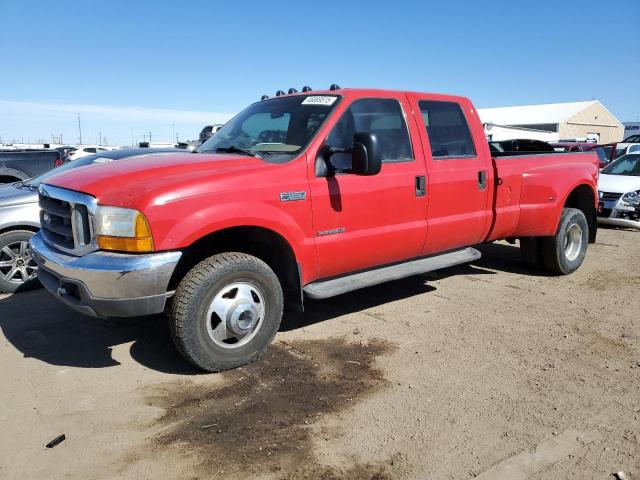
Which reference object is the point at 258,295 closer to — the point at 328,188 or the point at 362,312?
the point at 328,188

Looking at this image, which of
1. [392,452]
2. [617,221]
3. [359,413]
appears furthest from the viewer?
[617,221]

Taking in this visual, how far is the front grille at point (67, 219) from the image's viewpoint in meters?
3.46

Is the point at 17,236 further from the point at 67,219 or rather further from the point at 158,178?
the point at 158,178

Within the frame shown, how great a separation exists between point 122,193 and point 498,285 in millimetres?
4321

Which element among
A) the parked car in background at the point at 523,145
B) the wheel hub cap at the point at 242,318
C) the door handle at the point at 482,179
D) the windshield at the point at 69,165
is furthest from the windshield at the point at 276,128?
the parked car in background at the point at 523,145

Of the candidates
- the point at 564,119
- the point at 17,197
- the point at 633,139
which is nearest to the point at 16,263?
the point at 17,197

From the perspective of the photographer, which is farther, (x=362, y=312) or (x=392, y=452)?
(x=362, y=312)

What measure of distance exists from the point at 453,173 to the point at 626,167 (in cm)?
811

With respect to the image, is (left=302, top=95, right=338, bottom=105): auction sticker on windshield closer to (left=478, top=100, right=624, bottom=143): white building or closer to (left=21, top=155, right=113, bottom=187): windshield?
(left=21, top=155, right=113, bottom=187): windshield

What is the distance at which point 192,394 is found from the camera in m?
3.47

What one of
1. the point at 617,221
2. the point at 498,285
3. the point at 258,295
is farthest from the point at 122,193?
the point at 617,221

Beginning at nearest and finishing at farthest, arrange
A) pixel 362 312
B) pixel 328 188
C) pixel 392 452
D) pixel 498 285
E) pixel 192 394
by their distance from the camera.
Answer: pixel 392 452 < pixel 192 394 < pixel 328 188 < pixel 362 312 < pixel 498 285

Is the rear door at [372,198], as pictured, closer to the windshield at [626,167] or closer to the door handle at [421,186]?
the door handle at [421,186]

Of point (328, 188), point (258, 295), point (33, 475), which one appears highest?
point (328, 188)
